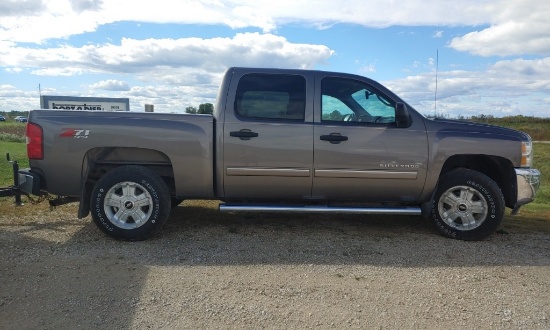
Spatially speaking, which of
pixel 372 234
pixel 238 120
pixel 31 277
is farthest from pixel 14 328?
pixel 372 234

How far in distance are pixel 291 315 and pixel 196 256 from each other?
1.63m

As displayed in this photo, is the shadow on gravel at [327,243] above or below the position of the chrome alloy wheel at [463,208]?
below

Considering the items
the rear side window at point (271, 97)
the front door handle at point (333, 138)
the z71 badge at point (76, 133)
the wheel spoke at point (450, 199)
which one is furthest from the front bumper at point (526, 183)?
the z71 badge at point (76, 133)

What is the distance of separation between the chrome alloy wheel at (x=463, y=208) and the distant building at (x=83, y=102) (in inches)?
232

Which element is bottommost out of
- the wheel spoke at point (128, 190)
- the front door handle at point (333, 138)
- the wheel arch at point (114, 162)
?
the wheel spoke at point (128, 190)

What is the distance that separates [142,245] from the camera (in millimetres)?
5270

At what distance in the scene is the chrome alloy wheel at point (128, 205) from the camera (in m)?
5.34

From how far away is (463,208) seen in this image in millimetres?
5688

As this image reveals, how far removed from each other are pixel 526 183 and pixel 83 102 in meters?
7.18

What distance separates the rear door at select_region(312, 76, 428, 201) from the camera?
5.50m

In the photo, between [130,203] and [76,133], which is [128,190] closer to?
[130,203]

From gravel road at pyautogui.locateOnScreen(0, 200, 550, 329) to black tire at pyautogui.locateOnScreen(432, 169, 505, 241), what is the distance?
18 centimetres

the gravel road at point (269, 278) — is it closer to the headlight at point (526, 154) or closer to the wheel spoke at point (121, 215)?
the wheel spoke at point (121, 215)

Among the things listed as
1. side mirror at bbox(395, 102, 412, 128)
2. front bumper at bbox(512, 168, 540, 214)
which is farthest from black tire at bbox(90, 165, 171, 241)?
front bumper at bbox(512, 168, 540, 214)
